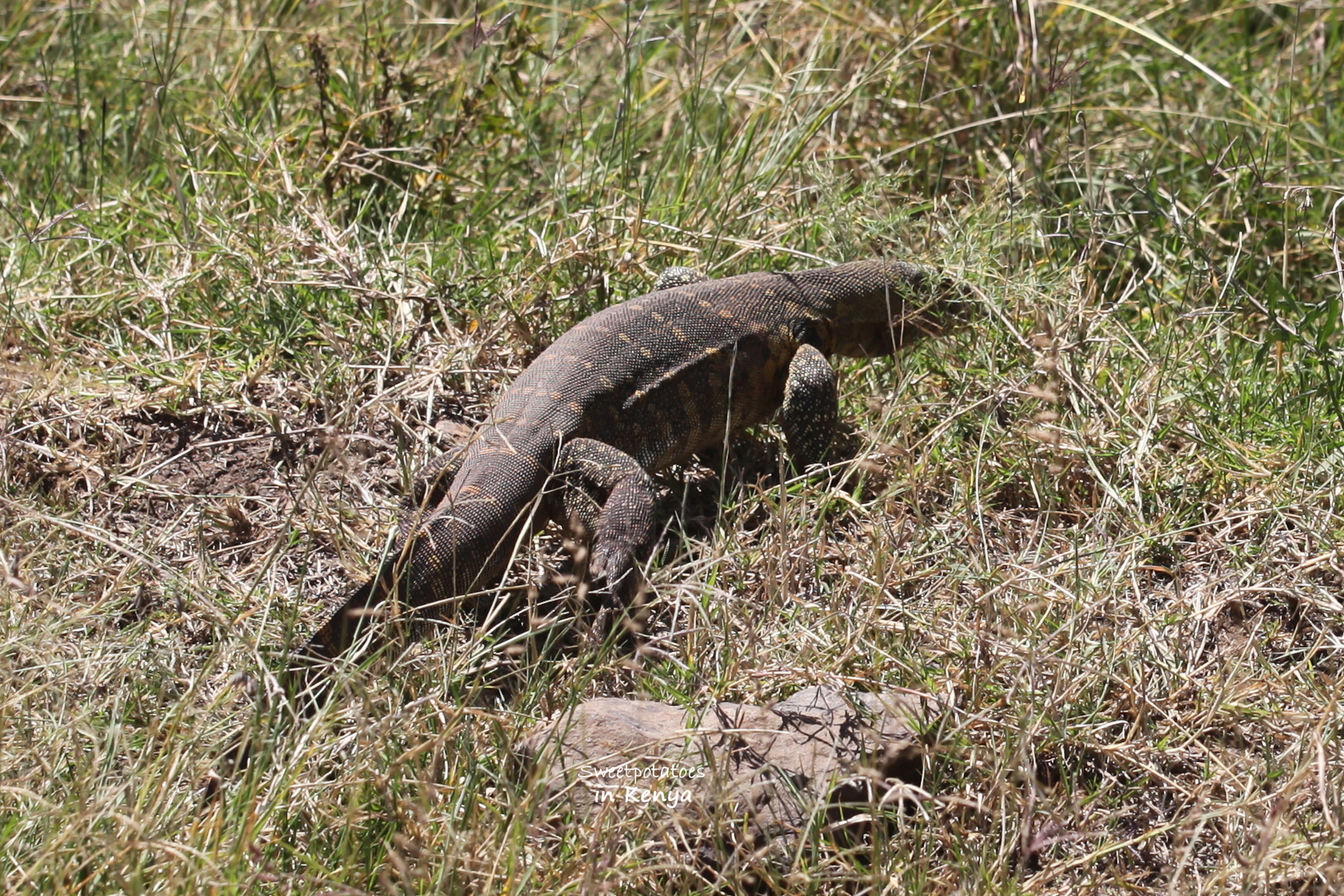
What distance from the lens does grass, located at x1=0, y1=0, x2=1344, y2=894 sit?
304 centimetres

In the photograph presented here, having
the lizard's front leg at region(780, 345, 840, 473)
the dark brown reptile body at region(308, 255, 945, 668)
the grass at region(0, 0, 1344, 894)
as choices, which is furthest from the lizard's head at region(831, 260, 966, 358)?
the lizard's front leg at region(780, 345, 840, 473)

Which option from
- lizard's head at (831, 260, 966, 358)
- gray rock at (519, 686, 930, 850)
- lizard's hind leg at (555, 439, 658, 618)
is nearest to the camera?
gray rock at (519, 686, 930, 850)

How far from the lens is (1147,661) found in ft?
12.1

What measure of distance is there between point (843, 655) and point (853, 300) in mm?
1917

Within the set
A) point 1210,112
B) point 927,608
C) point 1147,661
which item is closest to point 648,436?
point 927,608

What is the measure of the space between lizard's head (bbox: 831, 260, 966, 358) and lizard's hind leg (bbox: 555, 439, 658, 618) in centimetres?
124

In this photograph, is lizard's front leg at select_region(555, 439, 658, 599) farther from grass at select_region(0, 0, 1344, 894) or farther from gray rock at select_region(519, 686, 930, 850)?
gray rock at select_region(519, 686, 930, 850)

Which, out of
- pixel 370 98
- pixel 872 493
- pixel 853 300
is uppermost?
pixel 370 98

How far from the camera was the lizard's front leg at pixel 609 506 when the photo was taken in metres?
4.12

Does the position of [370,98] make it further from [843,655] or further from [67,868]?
[67,868]

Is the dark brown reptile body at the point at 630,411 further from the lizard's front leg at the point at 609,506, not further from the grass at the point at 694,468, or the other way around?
the grass at the point at 694,468

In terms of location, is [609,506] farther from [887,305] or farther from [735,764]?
[887,305]

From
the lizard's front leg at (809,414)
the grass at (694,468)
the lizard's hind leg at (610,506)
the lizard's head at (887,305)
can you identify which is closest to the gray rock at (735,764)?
the grass at (694,468)

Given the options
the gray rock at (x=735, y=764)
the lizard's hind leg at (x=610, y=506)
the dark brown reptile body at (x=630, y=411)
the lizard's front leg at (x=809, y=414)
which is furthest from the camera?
the lizard's front leg at (x=809, y=414)
